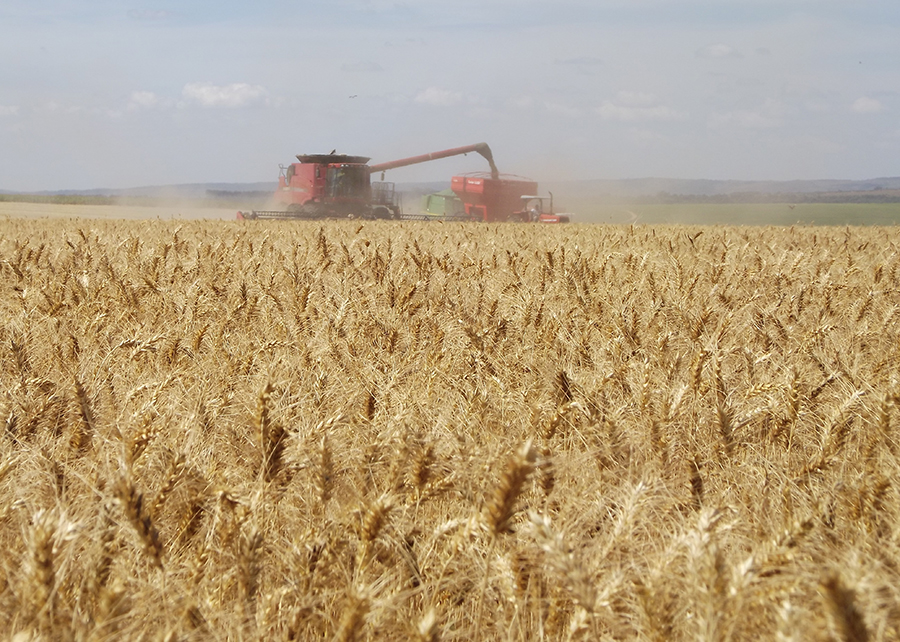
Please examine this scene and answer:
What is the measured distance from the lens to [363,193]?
22.2 metres

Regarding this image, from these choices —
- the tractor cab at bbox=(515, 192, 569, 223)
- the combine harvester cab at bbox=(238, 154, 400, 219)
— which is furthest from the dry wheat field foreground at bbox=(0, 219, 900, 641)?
the combine harvester cab at bbox=(238, 154, 400, 219)

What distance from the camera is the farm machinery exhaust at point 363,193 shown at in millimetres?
21438

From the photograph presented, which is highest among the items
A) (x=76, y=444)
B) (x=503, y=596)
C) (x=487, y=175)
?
(x=487, y=175)

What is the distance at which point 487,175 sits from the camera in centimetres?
2417

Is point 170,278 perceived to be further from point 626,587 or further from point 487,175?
point 487,175

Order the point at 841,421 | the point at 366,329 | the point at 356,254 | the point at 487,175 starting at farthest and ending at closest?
the point at 487,175, the point at 356,254, the point at 366,329, the point at 841,421

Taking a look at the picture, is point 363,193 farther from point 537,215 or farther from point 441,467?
point 441,467

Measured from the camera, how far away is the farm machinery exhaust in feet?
70.3

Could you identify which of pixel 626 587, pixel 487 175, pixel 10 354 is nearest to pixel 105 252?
pixel 10 354

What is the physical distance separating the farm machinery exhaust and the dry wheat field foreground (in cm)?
1753

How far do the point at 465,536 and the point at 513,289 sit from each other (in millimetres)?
2574

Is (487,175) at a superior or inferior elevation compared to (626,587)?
superior

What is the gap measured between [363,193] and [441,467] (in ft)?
69.5

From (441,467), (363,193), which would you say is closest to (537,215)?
(363,193)
